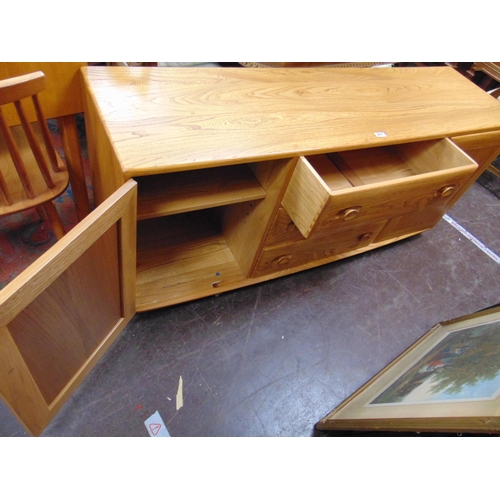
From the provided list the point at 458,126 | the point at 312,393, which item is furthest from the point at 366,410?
the point at 458,126

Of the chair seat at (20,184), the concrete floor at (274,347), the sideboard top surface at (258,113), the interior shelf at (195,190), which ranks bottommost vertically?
the concrete floor at (274,347)

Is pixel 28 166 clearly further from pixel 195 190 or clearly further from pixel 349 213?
pixel 349 213

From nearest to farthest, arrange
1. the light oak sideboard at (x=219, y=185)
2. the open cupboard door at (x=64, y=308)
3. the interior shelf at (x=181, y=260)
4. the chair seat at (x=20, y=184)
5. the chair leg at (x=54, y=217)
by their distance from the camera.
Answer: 1. the open cupboard door at (x=64, y=308)
2. the light oak sideboard at (x=219, y=185)
3. the chair seat at (x=20, y=184)
4. the chair leg at (x=54, y=217)
5. the interior shelf at (x=181, y=260)

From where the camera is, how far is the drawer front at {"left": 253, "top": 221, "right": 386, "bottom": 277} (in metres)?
1.16

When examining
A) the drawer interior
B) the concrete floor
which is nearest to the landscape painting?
the concrete floor

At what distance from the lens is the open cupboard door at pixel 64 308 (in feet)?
1.71

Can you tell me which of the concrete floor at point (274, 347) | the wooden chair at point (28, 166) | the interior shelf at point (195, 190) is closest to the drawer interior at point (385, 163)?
the interior shelf at point (195, 190)

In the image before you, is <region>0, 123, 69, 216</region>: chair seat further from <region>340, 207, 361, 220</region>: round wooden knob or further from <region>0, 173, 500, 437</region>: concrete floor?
<region>340, 207, 361, 220</region>: round wooden knob

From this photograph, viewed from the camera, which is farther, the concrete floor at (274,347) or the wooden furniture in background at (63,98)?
Answer: the concrete floor at (274,347)

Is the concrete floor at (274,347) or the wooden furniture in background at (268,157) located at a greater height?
the wooden furniture in background at (268,157)

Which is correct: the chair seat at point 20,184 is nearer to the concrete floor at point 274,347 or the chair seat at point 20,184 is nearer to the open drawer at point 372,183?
the concrete floor at point 274,347

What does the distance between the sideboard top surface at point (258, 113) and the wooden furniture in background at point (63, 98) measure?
75 mm

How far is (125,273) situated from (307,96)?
723 mm

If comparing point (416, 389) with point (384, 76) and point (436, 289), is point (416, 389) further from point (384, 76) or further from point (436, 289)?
point (384, 76)
